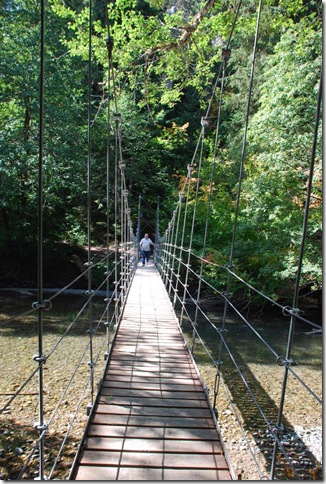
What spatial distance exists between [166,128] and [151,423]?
10265 mm

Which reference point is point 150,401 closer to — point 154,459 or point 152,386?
point 152,386

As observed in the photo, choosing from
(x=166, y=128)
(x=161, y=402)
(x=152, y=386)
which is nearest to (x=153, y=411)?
(x=161, y=402)

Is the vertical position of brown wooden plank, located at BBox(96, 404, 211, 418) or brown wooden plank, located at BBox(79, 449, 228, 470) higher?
brown wooden plank, located at BBox(96, 404, 211, 418)

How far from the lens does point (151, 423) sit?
1.48 metres

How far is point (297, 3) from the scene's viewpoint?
3.34m

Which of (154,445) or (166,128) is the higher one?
(166,128)

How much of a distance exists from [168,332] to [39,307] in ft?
5.83

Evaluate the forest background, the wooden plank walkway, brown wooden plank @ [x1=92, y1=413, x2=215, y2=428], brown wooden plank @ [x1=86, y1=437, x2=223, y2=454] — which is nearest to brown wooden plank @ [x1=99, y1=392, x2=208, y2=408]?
the wooden plank walkway

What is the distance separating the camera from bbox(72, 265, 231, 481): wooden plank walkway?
47.8 inches

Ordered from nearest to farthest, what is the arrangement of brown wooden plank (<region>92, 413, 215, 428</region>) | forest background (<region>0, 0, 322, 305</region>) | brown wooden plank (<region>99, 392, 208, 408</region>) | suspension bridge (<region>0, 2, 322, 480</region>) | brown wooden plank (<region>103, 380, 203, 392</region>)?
suspension bridge (<region>0, 2, 322, 480</region>)
brown wooden plank (<region>92, 413, 215, 428</region>)
brown wooden plank (<region>99, 392, 208, 408</region>)
brown wooden plank (<region>103, 380, 203, 392</region>)
forest background (<region>0, 0, 322, 305</region>)

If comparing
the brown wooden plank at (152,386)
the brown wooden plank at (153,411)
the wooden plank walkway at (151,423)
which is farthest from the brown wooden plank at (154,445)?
the brown wooden plank at (152,386)

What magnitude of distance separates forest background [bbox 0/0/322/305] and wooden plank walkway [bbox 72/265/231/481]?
195 centimetres

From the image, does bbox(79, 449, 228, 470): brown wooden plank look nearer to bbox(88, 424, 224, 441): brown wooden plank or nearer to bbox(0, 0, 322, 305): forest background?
bbox(88, 424, 224, 441): brown wooden plank

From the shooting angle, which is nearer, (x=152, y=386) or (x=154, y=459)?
(x=154, y=459)
